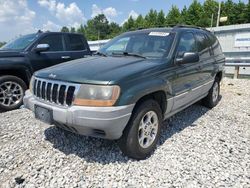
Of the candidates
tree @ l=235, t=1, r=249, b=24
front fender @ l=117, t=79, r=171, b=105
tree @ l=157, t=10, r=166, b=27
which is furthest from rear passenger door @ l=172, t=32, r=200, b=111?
tree @ l=157, t=10, r=166, b=27

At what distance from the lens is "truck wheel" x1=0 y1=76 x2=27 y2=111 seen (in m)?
5.41

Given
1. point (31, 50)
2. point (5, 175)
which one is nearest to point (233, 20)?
point (31, 50)

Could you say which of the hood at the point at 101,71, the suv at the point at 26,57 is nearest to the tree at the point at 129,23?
the suv at the point at 26,57

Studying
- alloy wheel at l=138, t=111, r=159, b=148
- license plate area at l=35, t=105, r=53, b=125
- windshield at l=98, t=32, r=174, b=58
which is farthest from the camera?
windshield at l=98, t=32, r=174, b=58

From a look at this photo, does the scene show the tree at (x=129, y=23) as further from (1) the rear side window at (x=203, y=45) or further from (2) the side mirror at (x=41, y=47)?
(1) the rear side window at (x=203, y=45)

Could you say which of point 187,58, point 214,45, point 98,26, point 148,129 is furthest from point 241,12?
point 98,26

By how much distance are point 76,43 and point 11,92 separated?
2.39 metres

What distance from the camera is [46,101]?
3221 mm

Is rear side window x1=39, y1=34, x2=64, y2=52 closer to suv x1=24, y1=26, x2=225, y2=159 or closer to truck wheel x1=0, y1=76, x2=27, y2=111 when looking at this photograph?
truck wheel x1=0, y1=76, x2=27, y2=111

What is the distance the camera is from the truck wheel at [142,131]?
10.2 ft

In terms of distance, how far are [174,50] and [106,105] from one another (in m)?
1.68

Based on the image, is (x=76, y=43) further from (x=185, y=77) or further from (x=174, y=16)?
(x=174, y=16)

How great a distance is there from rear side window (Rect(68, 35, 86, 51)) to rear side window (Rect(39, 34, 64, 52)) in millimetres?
315

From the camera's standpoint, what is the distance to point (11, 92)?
18.1 ft
